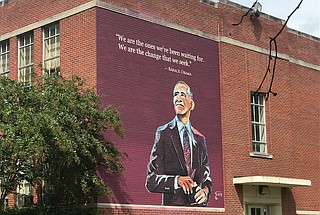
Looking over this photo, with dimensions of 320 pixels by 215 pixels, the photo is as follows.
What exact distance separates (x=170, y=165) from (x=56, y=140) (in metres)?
6.63

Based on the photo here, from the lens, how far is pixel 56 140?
1784 centimetres

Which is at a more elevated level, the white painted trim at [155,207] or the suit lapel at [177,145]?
the suit lapel at [177,145]

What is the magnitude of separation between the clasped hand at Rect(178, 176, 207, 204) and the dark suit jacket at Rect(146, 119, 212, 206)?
17cm

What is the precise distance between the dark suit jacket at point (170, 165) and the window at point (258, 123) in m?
3.80

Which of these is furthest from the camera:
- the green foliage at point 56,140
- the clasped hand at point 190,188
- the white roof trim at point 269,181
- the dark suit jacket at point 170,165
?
the white roof trim at point 269,181

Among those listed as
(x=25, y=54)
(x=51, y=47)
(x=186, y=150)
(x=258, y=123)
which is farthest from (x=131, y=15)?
(x=258, y=123)

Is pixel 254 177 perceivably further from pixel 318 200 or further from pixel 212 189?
pixel 318 200

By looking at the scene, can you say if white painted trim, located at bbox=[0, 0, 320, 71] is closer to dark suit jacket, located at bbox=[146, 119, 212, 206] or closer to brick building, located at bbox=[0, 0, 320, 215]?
brick building, located at bbox=[0, 0, 320, 215]

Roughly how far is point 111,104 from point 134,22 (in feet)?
11.6

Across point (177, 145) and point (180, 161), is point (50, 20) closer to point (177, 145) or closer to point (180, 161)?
point (177, 145)

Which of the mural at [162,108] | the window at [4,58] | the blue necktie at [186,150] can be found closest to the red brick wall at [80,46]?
the mural at [162,108]

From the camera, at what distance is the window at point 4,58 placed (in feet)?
85.7

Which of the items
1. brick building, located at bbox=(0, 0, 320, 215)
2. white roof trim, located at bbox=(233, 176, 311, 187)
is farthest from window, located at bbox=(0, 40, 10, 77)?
white roof trim, located at bbox=(233, 176, 311, 187)
